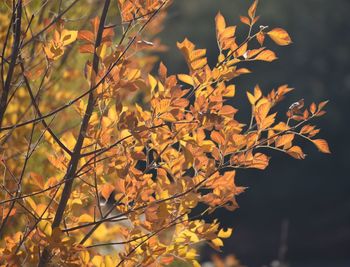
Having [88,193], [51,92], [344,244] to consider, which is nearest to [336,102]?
[344,244]

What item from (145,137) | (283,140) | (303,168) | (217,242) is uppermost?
(303,168)

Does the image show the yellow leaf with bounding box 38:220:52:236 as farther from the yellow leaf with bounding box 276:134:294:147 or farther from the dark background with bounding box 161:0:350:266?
the dark background with bounding box 161:0:350:266

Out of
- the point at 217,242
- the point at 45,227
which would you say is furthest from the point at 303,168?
the point at 45,227

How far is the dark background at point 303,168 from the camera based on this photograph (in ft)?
39.4

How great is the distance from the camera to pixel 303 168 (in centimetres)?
1231

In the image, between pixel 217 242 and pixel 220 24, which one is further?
pixel 217 242

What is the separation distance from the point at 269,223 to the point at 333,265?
1.50 m

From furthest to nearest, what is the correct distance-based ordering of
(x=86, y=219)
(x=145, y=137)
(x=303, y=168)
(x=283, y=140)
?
(x=303, y=168)
(x=86, y=219)
(x=283, y=140)
(x=145, y=137)

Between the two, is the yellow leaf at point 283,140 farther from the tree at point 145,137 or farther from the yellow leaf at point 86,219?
the yellow leaf at point 86,219

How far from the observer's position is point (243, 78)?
12547 mm

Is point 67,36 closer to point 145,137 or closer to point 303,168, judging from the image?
point 145,137

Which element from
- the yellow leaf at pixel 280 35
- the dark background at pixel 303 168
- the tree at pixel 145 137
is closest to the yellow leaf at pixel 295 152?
the tree at pixel 145 137

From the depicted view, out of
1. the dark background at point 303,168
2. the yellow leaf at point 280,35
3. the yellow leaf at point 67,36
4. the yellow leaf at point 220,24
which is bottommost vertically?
the yellow leaf at point 280,35

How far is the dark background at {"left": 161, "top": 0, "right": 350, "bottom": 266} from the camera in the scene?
12023 mm
